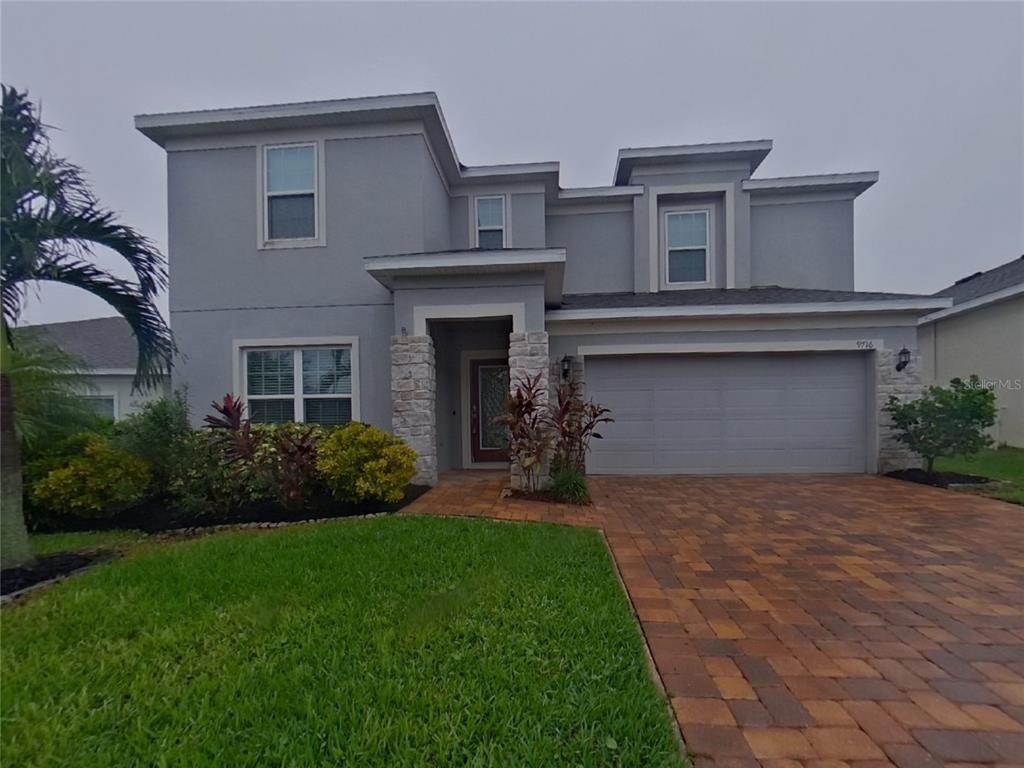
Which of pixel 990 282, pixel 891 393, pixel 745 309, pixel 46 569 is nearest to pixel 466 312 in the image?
pixel 745 309

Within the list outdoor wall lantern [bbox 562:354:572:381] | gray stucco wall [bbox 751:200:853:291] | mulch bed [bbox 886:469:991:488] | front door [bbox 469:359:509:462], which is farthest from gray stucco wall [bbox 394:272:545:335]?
gray stucco wall [bbox 751:200:853:291]

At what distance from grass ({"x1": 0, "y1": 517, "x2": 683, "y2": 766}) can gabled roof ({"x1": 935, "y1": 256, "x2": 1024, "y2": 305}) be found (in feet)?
44.0

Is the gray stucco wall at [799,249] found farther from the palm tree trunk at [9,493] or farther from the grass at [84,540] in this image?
the palm tree trunk at [9,493]

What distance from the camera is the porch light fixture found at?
7886 mm

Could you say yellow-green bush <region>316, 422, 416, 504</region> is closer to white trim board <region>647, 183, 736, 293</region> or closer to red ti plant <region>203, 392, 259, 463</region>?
red ti plant <region>203, 392, 259, 463</region>

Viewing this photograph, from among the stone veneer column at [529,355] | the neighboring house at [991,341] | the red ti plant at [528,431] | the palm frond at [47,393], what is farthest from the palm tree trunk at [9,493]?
the neighboring house at [991,341]

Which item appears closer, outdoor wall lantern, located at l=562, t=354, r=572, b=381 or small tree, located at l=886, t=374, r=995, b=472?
small tree, located at l=886, t=374, r=995, b=472

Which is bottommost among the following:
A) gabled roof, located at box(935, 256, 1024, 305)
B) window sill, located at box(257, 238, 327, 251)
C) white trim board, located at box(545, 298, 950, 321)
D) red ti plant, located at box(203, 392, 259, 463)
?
red ti plant, located at box(203, 392, 259, 463)

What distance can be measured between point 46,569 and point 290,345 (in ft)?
15.2

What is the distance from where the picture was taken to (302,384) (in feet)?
25.8

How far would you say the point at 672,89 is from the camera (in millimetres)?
13508

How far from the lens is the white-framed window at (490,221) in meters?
9.95

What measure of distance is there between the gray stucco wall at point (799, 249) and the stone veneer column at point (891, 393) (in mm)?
3434

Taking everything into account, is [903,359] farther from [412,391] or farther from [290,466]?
[290,466]
